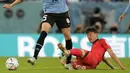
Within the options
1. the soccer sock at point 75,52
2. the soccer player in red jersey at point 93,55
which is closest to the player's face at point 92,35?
the soccer player in red jersey at point 93,55

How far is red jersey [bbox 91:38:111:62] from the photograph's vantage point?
1509 cm

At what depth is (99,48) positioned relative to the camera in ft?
49.9

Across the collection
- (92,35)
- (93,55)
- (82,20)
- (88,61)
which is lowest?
(82,20)

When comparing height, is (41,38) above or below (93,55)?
above

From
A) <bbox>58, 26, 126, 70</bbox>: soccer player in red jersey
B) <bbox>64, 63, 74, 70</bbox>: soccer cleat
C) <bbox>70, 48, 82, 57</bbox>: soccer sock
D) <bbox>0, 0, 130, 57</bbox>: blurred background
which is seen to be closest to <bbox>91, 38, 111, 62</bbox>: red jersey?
<bbox>58, 26, 126, 70</bbox>: soccer player in red jersey

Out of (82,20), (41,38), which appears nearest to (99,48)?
(41,38)

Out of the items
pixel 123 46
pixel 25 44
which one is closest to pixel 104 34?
pixel 123 46

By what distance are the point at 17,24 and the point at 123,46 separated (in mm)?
4502

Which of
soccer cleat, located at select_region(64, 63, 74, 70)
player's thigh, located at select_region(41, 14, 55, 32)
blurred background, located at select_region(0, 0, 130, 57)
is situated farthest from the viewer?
blurred background, located at select_region(0, 0, 130, 57)

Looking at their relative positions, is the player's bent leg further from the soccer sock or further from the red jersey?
the red jersey

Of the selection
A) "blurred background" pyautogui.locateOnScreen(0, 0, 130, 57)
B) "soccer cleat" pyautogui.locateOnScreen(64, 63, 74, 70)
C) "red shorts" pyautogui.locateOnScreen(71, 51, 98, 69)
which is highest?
"red shorts" pyautogui.locateOnScreen(71, 51, 98, 69)

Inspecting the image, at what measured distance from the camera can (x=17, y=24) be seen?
1032 inches

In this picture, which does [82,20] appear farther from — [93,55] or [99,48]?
[93,55]

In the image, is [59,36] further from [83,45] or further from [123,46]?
[123,46]
